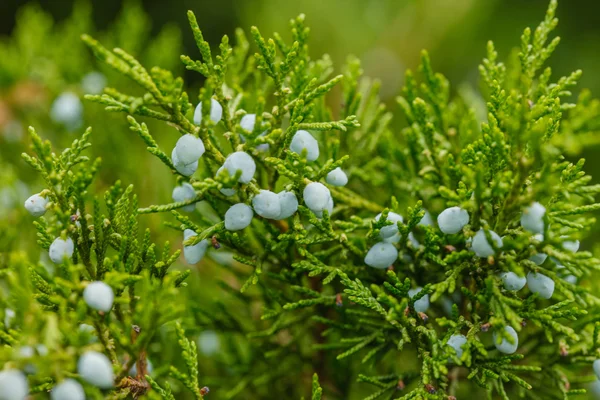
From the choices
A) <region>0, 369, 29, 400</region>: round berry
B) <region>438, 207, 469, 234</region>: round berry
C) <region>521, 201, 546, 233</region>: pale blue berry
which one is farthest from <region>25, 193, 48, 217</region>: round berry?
<region>521, 201, 546, 233</region>: pale blue berry

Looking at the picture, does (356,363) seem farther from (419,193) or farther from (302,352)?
(419,193)

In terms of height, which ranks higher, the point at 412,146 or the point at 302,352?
the point at 412,146

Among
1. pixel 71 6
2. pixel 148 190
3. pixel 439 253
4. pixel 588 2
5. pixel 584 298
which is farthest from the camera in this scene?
pixel 71 6

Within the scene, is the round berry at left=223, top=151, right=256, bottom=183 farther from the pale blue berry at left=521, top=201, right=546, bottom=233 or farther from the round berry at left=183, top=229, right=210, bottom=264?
the pale blue berry at left=521, top=201, right=546, bottom=233

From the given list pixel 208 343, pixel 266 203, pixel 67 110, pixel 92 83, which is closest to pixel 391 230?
pixel 266 203

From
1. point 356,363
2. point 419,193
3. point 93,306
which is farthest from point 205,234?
point 356,363

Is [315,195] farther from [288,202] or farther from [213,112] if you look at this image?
[213,112]
